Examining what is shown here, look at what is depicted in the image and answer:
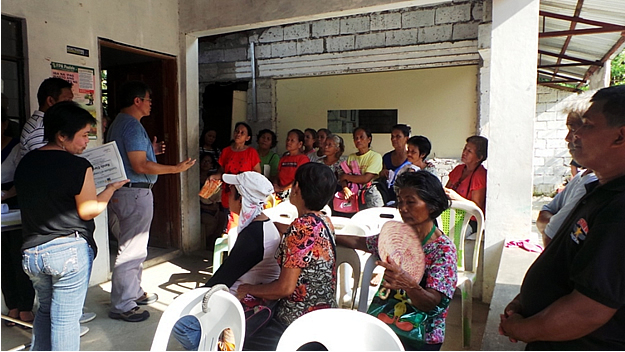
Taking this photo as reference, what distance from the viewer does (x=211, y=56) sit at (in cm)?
669

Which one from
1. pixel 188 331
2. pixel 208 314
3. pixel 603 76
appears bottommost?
pixel 188 331

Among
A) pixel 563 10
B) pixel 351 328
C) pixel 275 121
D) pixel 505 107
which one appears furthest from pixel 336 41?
pixel 351 328

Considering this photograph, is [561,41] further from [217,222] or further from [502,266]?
[217,222]

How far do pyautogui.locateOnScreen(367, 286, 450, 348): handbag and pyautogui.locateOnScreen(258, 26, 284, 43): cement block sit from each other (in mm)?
5158

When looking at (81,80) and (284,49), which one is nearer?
(81,80)

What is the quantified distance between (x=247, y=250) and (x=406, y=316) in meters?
0.74

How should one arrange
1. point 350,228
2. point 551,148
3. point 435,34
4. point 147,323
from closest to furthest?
point 350,228 < point 147,323 < point 435,34 < point 551,148

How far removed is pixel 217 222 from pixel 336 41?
118 inches

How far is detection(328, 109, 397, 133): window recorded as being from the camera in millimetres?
5828

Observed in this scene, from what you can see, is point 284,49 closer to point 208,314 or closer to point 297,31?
point 297,31

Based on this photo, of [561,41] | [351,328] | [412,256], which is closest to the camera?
[351,328]

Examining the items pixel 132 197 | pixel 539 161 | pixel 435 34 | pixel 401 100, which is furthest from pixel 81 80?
pixel 539 161

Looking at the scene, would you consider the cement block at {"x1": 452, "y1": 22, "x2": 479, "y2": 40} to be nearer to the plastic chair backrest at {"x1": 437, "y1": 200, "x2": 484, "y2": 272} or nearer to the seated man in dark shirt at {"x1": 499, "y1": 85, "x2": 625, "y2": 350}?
the plastic chair backrest at {"x1": 437, "y1": 200, "x2": 484, "y2": 272}

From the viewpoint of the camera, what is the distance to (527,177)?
302 cm
